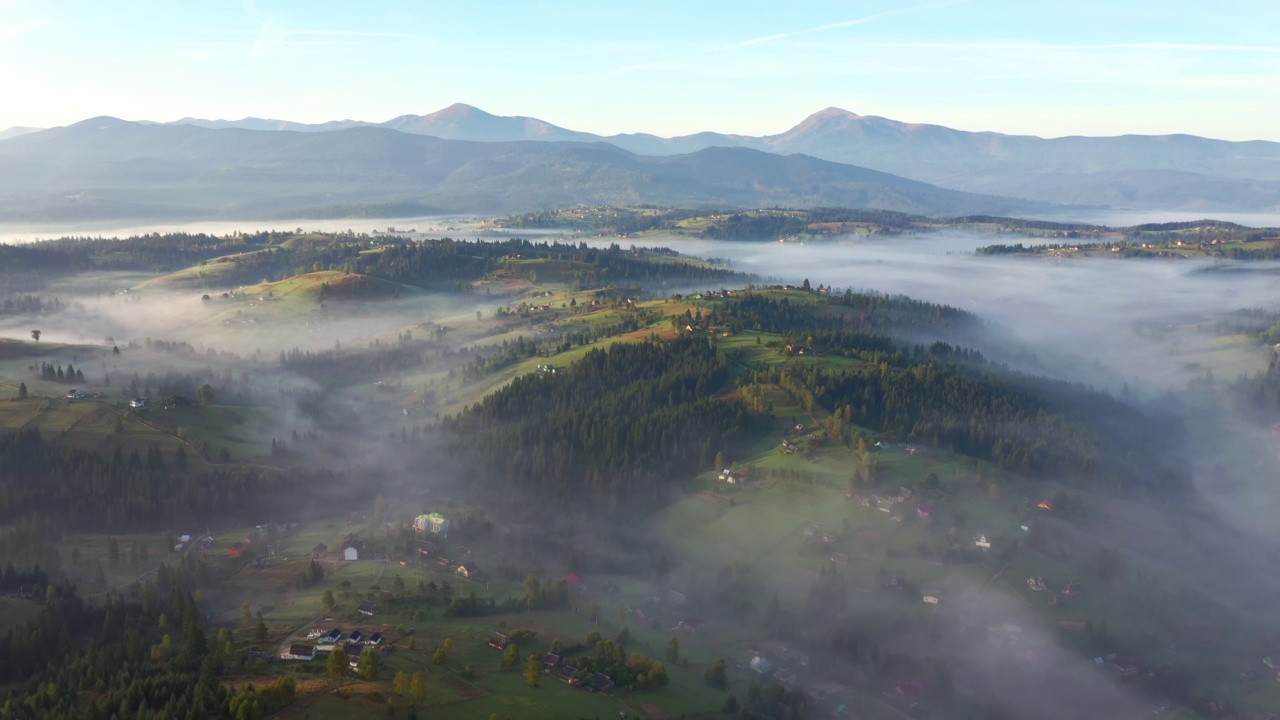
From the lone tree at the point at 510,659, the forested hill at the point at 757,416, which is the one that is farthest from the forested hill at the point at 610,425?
the lone tree at the point at 510,659

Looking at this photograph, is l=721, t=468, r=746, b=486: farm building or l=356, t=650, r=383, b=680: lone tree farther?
l=721, t=468, r=746, b=486: farm building

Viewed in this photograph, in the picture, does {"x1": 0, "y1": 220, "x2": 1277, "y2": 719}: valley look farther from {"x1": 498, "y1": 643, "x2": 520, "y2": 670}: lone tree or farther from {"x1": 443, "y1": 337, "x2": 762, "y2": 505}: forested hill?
{"x1": 498, "y1": 643, "x2": 520, "y2": 670}: lone tree

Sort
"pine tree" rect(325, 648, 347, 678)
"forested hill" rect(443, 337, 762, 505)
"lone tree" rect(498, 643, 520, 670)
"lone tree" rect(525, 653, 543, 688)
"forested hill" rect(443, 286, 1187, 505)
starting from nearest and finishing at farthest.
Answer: "pine tree" rect(325, 648, 347, 678) < "lone tree" rect(525, 653, 543, 688) < "lone tree" rect(498, 643, 520, 670) < "forested hill" rect(443, 337, 762, 505) < "forested hill" rect(443, 286, 1187, 505)

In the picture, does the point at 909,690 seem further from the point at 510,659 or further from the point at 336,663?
the point at 336,663

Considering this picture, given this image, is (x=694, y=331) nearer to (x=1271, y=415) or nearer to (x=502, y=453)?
(x=502, y=453)

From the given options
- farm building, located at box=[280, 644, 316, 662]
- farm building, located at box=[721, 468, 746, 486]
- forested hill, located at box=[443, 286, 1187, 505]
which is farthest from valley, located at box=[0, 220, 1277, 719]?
farm building, located at box=[280, 644, 316, 662]

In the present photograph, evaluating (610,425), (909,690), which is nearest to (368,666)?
(909,690)

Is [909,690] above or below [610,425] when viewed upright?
below
